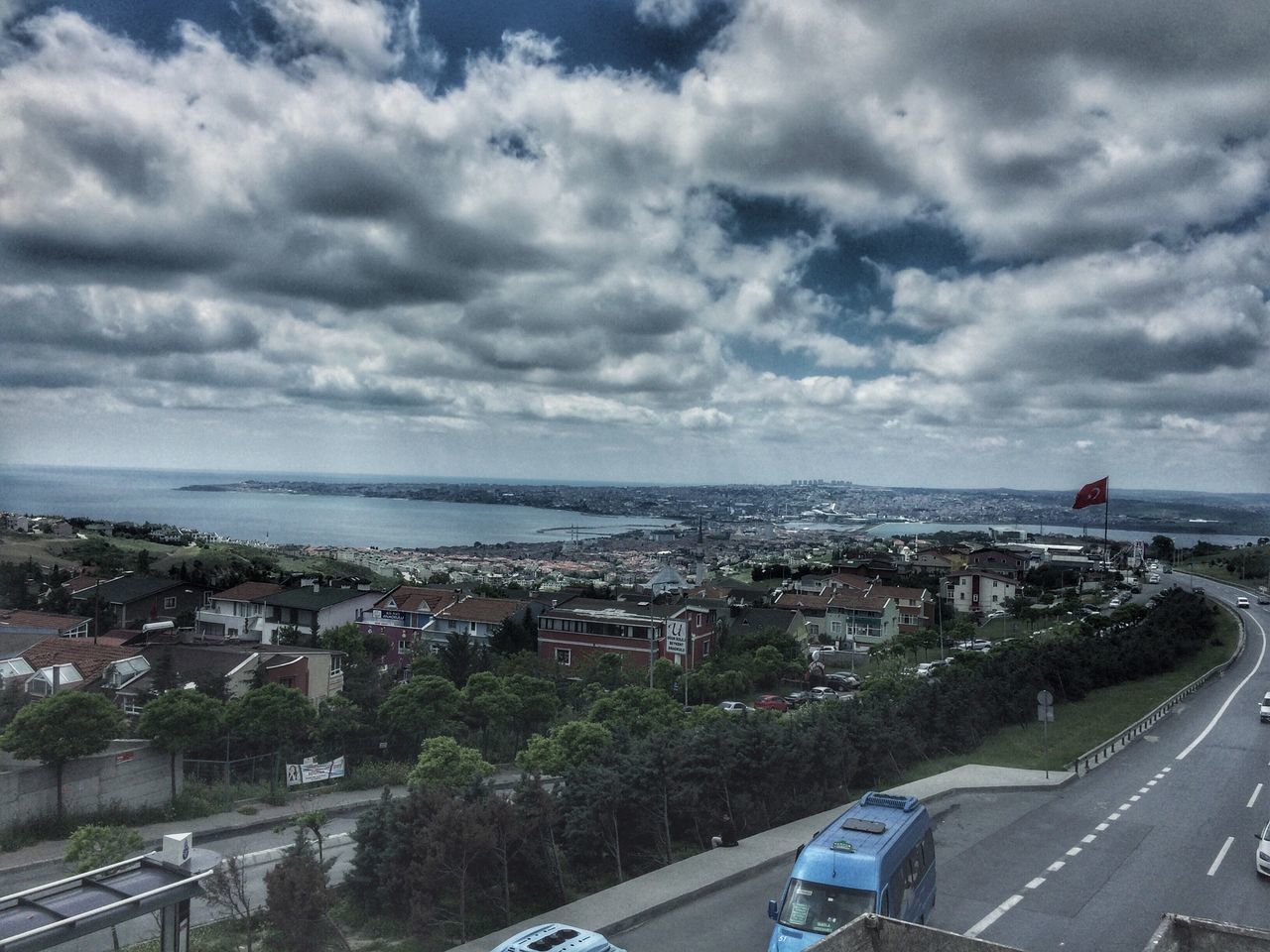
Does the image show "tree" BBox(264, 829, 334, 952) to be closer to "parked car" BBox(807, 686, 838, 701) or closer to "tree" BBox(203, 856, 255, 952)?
"tree" BBox(203, 856, 255, 952)

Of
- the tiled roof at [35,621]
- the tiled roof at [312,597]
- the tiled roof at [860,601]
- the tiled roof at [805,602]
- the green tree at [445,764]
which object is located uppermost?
the tiled roof at [35,621]

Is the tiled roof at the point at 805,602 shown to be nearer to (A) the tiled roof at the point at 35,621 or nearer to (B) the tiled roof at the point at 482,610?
(B) the tiled roof at the point at 482,610

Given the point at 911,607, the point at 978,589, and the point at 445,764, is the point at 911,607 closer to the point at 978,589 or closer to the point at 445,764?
the point at 978,589

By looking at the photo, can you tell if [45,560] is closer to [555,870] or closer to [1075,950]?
[555,870]

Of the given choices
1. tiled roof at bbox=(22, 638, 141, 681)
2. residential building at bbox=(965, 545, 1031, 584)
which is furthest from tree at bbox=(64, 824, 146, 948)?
residential building at bbox=(965, 545, 1031, 584)

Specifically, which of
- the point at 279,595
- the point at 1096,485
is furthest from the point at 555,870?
the point at 279,595

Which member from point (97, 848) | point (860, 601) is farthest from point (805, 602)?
point (97, 848)

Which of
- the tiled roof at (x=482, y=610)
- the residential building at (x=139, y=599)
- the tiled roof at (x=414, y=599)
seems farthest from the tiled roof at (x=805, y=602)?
the residential building at (x=139, y=599)
